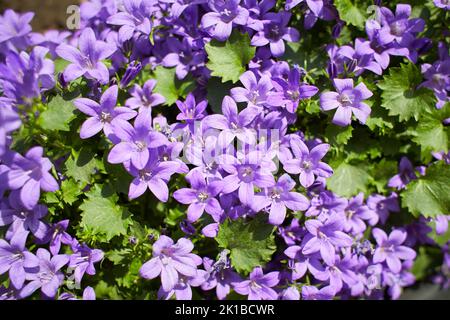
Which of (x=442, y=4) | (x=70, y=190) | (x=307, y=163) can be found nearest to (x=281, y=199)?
(x=307, y=163)

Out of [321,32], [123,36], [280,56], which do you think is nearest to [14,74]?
[123,36]

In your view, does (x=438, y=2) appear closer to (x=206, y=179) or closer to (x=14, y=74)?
(x=206, y=179)

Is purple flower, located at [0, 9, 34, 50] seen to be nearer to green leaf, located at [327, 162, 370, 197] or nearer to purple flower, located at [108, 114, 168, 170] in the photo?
purple flower, located at [108, 114, 168, 170]

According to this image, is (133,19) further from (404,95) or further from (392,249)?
(392,249)

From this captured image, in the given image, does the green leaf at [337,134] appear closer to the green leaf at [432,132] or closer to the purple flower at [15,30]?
the green leaf at [432,132]

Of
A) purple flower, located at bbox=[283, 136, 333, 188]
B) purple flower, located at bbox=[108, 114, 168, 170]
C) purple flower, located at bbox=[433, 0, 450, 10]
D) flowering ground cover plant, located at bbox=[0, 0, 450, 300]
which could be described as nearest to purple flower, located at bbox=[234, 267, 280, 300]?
flowering ground cover plant, located at bbox=[0, 0, 450, 300]
